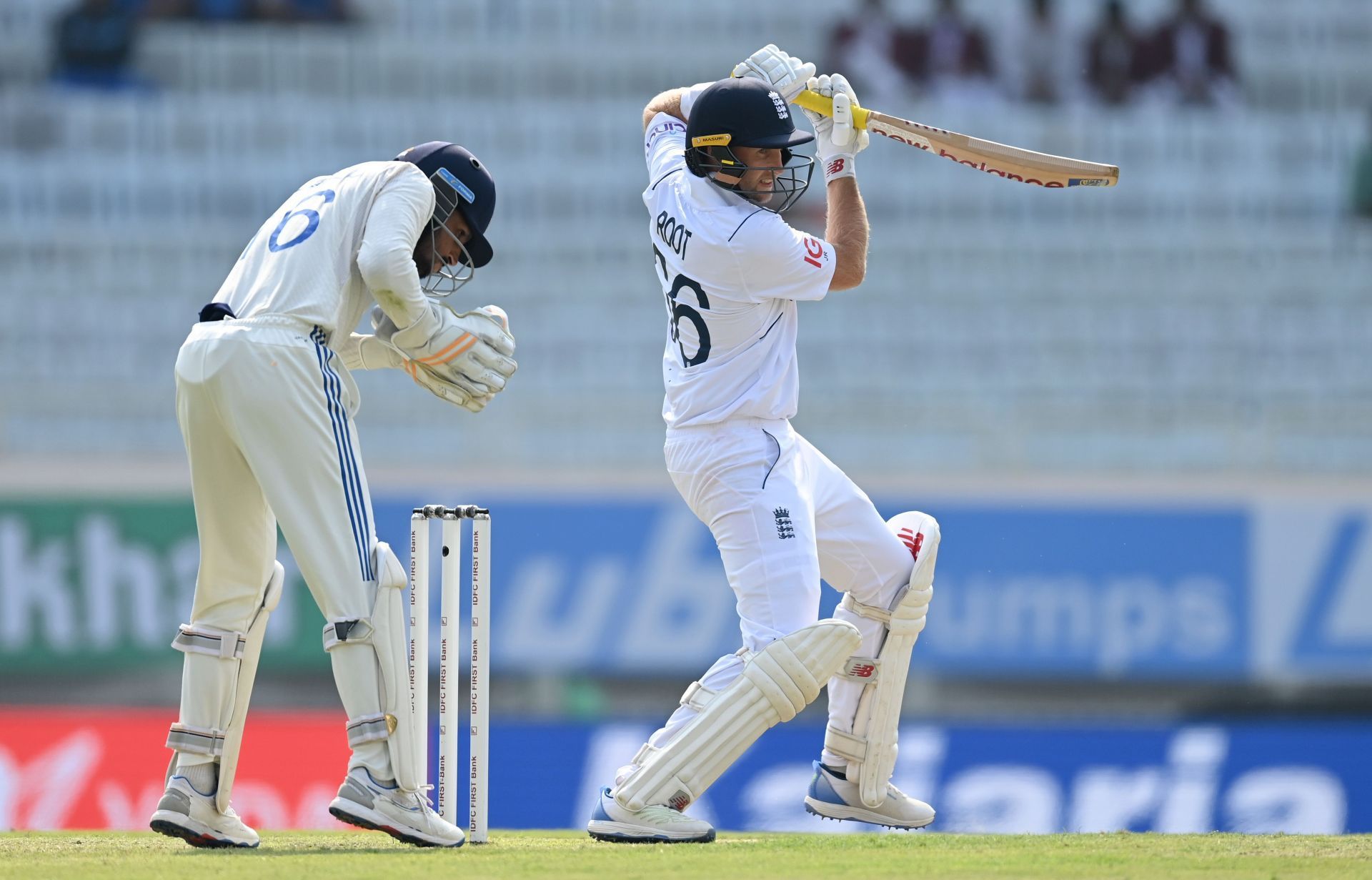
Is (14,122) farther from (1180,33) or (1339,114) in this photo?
(1339,114)

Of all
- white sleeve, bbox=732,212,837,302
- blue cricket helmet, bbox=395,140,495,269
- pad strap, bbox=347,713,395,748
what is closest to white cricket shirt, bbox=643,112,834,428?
white sleeve, bbox=732,212,837,302

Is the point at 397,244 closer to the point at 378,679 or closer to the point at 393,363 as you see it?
the point at 393,363

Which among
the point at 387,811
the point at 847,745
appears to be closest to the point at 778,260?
the point at 847,745

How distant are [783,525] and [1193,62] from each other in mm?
8909

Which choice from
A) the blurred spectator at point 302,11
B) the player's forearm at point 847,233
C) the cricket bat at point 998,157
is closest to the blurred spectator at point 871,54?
the blurred spectator at point 302,11

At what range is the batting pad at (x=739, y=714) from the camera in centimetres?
411

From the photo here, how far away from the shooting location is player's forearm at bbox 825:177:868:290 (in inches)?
172

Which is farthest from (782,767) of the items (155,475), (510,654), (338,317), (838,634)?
(338,317)

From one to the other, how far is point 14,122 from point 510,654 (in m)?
5.29

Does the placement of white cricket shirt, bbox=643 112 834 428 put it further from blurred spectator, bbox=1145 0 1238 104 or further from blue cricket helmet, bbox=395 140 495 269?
blurred spectator, bbox=1145 0 1238 104

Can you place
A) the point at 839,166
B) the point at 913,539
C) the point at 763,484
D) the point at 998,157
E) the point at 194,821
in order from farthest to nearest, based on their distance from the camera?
the point at 998,157 → the point at 913,539 → the point at 839,166 → the point at 763,484 → the point at 194,821

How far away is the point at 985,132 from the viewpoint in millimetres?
11586

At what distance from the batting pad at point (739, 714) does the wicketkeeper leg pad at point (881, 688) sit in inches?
15.9

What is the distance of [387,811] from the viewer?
3.86 m
